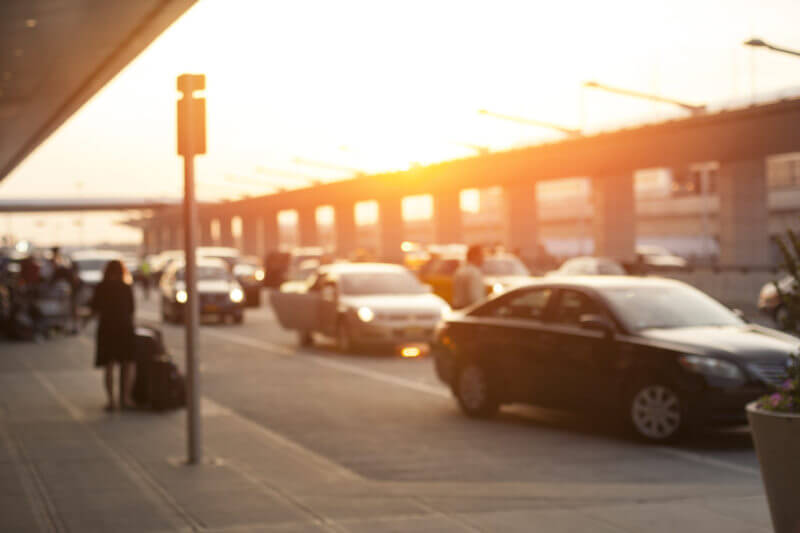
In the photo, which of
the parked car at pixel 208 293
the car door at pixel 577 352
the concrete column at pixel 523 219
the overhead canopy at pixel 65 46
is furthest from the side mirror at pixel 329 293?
the concrete column at pixel 523 219

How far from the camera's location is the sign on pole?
954 centimetres

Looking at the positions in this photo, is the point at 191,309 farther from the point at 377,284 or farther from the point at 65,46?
the point at 377,284

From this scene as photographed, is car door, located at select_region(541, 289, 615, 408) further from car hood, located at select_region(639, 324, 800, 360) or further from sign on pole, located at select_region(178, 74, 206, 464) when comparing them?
sign on pole, located at select_region(178, 74, 206, 464)

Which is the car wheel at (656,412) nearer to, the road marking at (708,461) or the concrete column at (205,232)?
the road marking at (708,461)

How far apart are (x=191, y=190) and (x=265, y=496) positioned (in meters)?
2.57

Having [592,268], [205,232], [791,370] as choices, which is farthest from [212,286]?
[205,232]

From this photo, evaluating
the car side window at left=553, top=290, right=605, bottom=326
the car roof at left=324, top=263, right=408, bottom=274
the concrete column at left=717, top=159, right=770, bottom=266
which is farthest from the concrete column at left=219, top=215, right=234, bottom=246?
the car side window at left=553, top=290, right=605, bottom=326

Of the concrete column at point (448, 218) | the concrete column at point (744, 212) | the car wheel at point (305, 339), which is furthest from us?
the concrete column at point (448, 218)

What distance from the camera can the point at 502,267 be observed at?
3284 cm

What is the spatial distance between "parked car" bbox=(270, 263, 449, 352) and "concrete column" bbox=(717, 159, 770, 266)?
122ft

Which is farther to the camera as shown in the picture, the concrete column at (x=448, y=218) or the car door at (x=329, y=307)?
the concrete column at (x=448, y=218)

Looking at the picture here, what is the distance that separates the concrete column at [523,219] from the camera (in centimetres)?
7244

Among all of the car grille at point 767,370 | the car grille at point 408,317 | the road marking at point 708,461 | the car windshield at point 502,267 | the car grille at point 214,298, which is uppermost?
the car windshield at point 502,267

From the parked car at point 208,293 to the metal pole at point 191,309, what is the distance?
2238 cm
